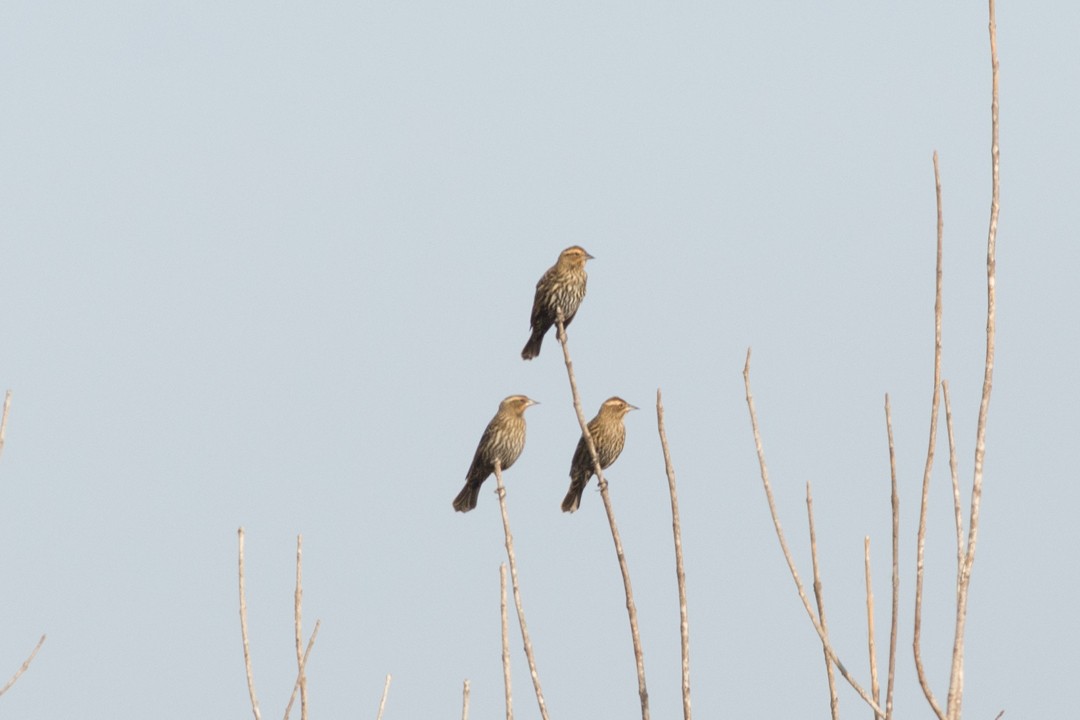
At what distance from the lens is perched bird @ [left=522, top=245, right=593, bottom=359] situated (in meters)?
13.5

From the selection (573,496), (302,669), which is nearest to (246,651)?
(302,669)

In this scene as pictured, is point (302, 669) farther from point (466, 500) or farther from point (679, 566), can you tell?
point (466, 500)

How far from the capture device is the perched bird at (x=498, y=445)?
1384 cm

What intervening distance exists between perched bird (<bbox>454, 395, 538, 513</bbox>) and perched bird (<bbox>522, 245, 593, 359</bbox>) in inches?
20.2

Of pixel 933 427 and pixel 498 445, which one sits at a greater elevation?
pixel 498 445

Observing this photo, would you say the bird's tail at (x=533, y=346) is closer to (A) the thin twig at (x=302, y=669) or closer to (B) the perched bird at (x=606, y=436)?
(B) the perched bird at (x=606, y=436)

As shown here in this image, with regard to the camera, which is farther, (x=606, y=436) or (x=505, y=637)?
(x=606, y=436)

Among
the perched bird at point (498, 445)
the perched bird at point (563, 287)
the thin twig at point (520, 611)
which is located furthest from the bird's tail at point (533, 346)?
the thin twig at point (520, 611)

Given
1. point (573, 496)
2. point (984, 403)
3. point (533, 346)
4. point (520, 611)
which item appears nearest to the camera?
point (984, 403)

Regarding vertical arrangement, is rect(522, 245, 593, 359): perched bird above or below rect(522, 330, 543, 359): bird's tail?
above

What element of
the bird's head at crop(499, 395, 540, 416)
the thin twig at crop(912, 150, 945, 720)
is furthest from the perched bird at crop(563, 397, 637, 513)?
the thin twig at crop(912, 150, 945, 720)

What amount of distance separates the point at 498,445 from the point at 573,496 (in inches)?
33.4

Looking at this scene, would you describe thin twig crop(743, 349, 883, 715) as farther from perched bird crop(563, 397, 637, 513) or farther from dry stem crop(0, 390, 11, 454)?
perched bird crop(563, 397, 637, 513)

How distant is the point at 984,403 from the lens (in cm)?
417
